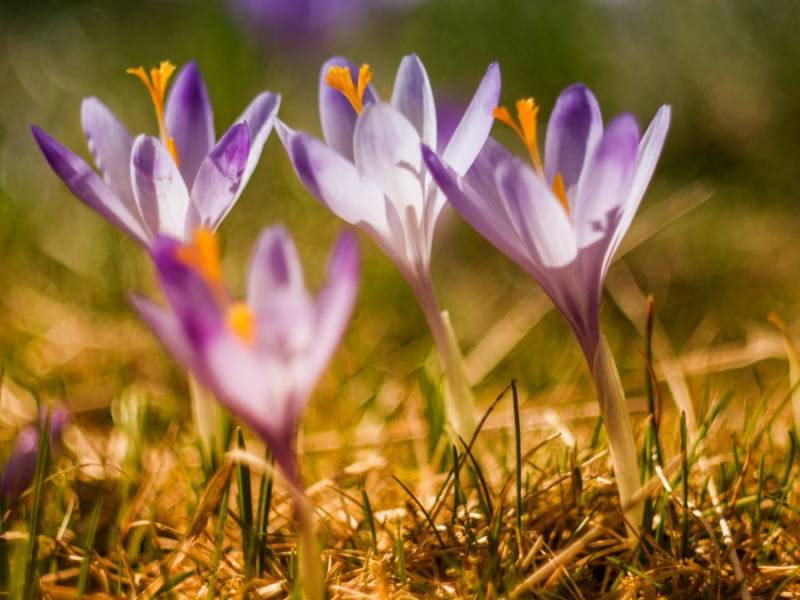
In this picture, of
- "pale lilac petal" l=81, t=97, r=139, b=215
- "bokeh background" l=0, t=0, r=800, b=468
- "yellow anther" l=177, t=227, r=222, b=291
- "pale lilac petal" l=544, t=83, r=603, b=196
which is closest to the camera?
"yellow anther" l=177, t=227, r=222, b=291

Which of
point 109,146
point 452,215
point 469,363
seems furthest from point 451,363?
point 452,215

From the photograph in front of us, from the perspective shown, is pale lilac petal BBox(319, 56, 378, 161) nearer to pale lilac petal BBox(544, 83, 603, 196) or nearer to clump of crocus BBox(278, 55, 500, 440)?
clump of crocus BBox(278, 55, 500, 440)

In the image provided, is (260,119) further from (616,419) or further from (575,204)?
(616,419)

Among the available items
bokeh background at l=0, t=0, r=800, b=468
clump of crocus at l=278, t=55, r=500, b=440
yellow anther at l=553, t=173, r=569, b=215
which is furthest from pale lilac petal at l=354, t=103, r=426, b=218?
bokeh background at l=0, t=0, r=800, b=468

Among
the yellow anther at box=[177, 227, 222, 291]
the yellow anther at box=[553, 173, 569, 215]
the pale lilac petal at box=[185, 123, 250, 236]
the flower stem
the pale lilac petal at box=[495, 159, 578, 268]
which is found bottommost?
the flower stem

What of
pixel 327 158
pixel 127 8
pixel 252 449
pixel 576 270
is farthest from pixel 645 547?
pixel 127 8

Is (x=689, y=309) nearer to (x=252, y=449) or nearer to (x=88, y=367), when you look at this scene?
(x=252, y=449)
